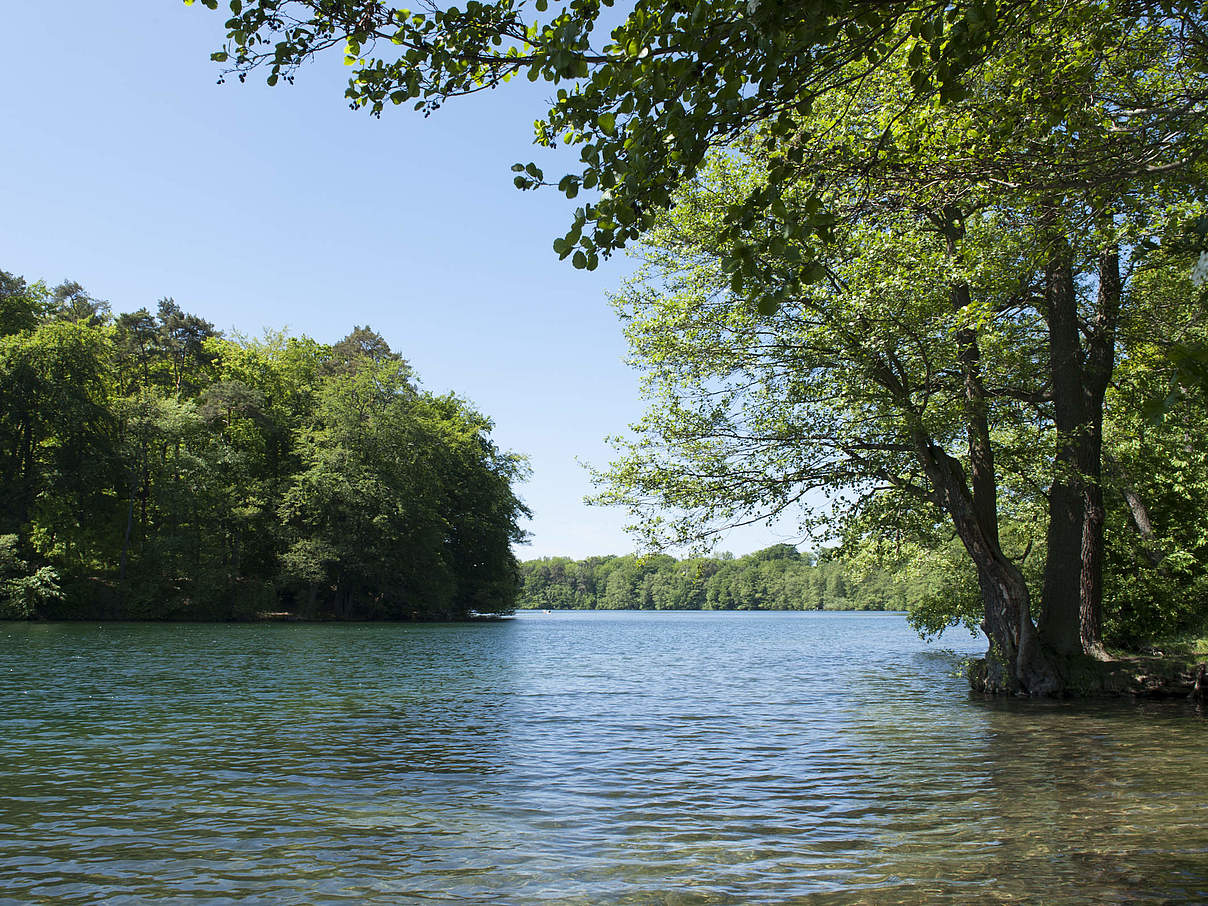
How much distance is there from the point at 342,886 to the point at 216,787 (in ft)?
13.5

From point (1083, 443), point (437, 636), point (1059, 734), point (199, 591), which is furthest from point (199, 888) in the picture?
point (199, 591)

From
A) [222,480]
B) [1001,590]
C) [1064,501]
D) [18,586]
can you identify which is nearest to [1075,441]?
[1064,501]

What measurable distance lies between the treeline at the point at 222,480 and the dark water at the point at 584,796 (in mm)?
33340

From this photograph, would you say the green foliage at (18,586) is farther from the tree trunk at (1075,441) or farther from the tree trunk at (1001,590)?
the tree trunk at (1075,441)

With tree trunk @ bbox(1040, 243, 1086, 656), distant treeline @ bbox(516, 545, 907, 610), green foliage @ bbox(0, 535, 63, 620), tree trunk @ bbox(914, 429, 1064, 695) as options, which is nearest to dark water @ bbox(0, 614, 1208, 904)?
tree trunk @ bbox(914, 429, 1064, 695)

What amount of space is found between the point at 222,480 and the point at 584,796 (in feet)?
173

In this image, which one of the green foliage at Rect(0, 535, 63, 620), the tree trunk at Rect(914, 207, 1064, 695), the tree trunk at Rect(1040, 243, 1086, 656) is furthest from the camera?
the green foliage at Rect(0, 535, 63, 620)

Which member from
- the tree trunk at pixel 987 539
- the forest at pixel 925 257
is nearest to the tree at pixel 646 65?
the forest at pixel 925 257

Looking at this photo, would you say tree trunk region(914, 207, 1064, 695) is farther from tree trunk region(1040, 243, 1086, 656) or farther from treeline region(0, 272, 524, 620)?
treeline region(0, 272, 524, 620)

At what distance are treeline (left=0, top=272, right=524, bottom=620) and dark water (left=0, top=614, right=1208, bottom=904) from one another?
33.3 meters

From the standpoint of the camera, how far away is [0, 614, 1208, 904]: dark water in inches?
262

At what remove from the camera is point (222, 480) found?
56.4m

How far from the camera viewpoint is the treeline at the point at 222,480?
48.1 meters

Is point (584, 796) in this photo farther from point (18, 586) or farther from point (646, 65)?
point (18, 586)
